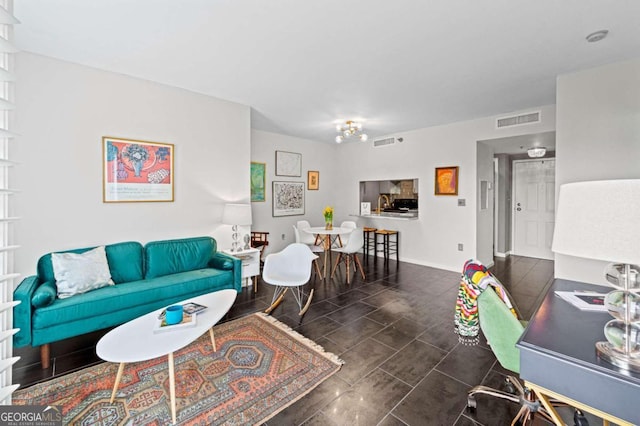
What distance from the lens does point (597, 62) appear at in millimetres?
2930

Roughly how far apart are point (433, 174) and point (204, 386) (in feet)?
16.6

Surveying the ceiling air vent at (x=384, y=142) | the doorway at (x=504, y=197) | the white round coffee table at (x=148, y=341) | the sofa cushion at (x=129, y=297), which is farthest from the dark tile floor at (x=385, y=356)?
the ceiling air vent at (x=384, y=142)

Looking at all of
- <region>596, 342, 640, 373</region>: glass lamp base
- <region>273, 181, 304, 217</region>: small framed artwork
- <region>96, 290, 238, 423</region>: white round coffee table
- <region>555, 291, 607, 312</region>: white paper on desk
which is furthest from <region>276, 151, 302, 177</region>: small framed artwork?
<region>596, 342, 640, 373</region>: glass lamp base

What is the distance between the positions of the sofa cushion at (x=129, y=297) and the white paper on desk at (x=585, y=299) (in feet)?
10.3

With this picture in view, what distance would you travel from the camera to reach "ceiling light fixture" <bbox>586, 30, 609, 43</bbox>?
240 cm

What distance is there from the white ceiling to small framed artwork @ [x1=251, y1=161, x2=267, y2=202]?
1937mm

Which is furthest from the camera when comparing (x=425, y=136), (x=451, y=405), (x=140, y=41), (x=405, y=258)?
(x=405, y=258)

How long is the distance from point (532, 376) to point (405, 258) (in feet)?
16.2

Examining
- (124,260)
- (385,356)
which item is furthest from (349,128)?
(124,260)

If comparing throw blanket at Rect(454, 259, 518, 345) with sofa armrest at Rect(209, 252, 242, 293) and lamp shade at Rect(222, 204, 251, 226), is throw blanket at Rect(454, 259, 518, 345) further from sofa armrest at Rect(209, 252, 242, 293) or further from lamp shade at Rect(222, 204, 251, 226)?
lamp shade at Rect(222, 204, 251, 226)

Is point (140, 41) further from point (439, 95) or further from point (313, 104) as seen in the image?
point (439, 95)

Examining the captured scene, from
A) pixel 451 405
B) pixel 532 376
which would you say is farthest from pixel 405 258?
pixel 532 376

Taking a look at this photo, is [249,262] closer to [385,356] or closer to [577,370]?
[385,356]

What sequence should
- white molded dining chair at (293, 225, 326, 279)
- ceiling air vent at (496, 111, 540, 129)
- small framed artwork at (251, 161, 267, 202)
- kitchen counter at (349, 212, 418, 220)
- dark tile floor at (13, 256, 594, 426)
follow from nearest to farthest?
1. dark tile floor at (13, 256, 594, 426)
2. ceiling air vent at (496, 111, 540, 129)
3. white molded dining chair at (293, 225, 326, 279)
4. small framed artwork at (251, 161, 267, 202)
5. kitchen counter at (349, 212, 418, 220)
